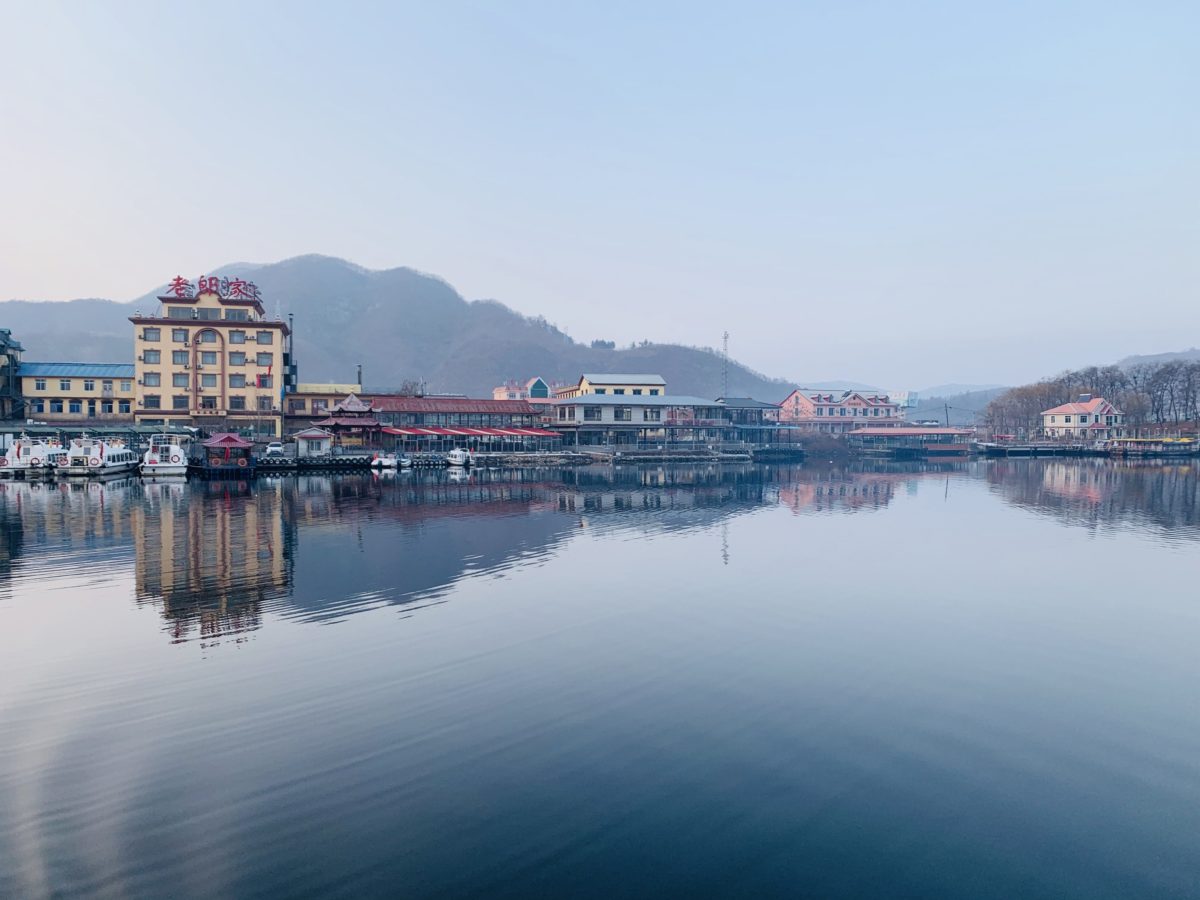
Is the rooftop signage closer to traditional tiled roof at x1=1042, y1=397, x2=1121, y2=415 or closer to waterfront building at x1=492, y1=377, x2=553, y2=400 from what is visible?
waterfront building at x1=492, y1=377, x2=553, y2=400

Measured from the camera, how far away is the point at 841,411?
398 feet

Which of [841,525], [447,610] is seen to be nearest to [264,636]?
[447,610]

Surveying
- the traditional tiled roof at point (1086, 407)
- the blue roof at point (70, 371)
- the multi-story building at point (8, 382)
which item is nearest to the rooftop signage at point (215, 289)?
the blue roof at point (70, 371)

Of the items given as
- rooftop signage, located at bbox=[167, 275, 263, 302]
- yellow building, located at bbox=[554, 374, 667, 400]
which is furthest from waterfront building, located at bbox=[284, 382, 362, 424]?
yellow building, located at bbox=[554, 374, 667, 400]

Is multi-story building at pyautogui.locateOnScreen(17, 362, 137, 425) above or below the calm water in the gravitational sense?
above

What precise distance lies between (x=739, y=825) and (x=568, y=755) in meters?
2.84

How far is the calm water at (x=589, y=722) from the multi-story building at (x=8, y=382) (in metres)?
53.3

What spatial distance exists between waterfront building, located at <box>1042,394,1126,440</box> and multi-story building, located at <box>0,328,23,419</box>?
140191 millimetres

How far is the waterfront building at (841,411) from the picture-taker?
389ft

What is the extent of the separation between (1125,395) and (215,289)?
137989mm

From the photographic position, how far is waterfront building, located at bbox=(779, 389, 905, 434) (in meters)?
119

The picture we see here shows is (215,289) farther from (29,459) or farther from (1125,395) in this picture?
(1125,395)

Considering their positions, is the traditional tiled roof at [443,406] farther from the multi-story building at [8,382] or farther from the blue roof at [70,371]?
the multi-story building at [8,382]

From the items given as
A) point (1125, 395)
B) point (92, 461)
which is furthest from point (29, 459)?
point (1125, 395)
